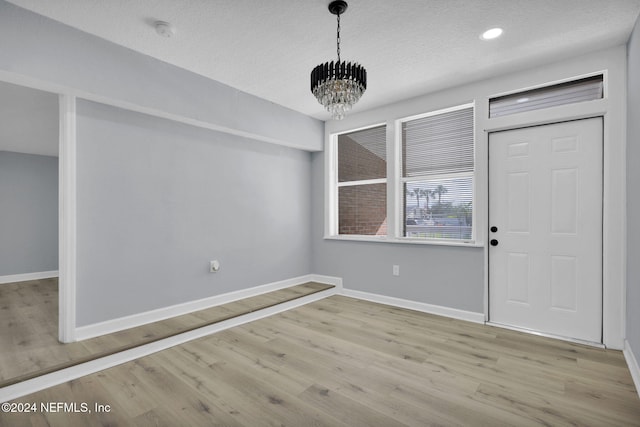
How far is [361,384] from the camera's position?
2.19 m

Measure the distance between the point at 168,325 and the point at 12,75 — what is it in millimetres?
2300

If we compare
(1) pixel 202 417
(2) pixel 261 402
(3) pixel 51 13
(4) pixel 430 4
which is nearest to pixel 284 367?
(2) pixel 261 402

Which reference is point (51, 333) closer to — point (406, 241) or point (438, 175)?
point (406, 241)

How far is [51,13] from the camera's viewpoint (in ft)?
7.44

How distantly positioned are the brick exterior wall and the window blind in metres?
0.42

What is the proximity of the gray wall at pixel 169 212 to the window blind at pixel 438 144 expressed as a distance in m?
1.71

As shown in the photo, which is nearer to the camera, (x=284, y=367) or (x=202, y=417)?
(x=202, y=417)

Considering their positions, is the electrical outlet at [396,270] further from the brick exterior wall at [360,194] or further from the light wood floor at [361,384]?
the light wood floor at [361,384]

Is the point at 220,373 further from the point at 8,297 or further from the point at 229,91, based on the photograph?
the point at 8,297

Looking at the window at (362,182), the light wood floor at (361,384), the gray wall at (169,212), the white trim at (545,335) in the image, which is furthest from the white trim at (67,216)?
the white trim at (545,335)

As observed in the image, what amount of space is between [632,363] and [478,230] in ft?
5.00

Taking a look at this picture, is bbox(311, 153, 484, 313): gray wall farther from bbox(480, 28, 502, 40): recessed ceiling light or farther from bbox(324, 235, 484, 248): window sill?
bbox(480, 28, 502, 40): recessed ceiling light

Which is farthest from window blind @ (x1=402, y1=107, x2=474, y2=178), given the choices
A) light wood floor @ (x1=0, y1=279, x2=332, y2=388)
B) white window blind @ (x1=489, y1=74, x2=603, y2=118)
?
light wood floor @ (x1=0, y1=279, x2=332, y2=388)

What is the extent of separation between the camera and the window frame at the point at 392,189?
11.5ft
